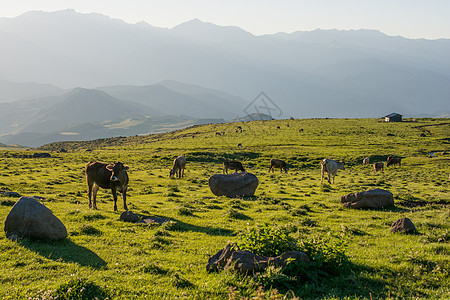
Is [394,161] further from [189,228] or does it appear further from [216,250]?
[216,250]

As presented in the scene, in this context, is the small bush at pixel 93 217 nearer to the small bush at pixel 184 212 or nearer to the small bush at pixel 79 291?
the small bush at pixel 184 212

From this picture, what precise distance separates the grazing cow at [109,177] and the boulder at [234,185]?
9219mm

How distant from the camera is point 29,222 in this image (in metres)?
12.0

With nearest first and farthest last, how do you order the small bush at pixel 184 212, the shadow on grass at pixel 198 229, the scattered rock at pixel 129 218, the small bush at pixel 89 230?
the small bush at pixel 89 230, the shadow on grass at pixel 198 229, the scattered rock at pixel 129 218, the small bush at pixel 184 212

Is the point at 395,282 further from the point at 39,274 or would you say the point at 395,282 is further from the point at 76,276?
the point at 39,274

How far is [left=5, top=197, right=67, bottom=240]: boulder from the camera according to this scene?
471 inches

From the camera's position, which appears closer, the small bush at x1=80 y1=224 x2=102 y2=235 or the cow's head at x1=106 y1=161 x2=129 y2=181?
the small bush at x1=80 y1=224 x2=102 y2=235

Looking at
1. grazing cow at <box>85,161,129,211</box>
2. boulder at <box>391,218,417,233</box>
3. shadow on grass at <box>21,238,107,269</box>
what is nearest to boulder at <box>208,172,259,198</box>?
grazing cow at <box>85,161,129,211</box>

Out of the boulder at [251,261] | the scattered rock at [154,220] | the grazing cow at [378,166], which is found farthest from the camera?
the grazing cow at [378,166]

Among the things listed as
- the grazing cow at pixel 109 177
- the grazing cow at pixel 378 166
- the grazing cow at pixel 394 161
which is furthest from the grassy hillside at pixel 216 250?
the grazing cow at pixel 394 161

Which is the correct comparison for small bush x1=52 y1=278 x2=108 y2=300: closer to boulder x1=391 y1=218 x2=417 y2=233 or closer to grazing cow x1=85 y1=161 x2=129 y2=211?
grazing cow x1=85 y1=161 x2=129 y2=211

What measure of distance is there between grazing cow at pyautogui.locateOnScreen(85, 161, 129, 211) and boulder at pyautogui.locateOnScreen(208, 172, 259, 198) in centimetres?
922

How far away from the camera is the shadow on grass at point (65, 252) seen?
1062 cm

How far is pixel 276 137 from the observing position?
3984 inches
